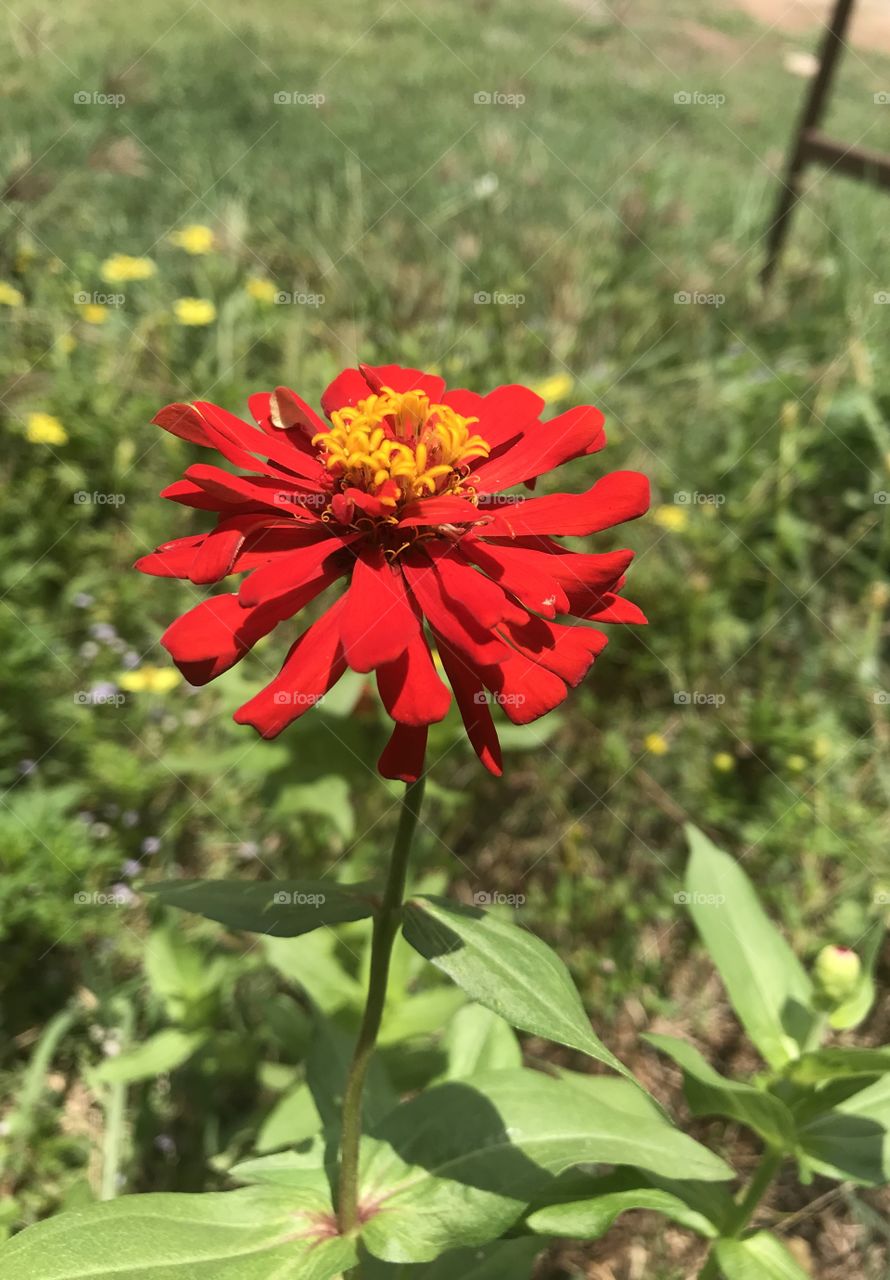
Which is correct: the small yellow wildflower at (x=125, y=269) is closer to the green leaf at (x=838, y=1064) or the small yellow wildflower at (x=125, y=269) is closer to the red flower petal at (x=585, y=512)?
the red flower petal at (x=585, y=512)

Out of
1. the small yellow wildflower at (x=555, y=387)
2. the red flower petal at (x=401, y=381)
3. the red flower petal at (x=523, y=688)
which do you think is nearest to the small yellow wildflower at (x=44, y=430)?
the small yellow wildflower at (x=555, y=387)

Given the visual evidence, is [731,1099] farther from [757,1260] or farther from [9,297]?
[9,297]

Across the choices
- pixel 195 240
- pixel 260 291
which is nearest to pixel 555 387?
pixel 260 291

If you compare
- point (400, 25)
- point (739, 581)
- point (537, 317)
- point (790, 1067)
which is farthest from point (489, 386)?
point (400, 25)

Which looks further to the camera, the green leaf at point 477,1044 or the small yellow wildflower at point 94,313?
the small yellow wildflower at point 94,313

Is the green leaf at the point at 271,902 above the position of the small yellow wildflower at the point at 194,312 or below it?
below

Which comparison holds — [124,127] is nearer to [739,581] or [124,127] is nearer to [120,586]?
[120,586]

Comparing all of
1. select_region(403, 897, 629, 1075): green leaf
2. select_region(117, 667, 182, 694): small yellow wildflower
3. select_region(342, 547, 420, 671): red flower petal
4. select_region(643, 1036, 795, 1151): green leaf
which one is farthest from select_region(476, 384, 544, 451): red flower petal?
select_region(117, 667, 182, 694): small yellow wildflower
